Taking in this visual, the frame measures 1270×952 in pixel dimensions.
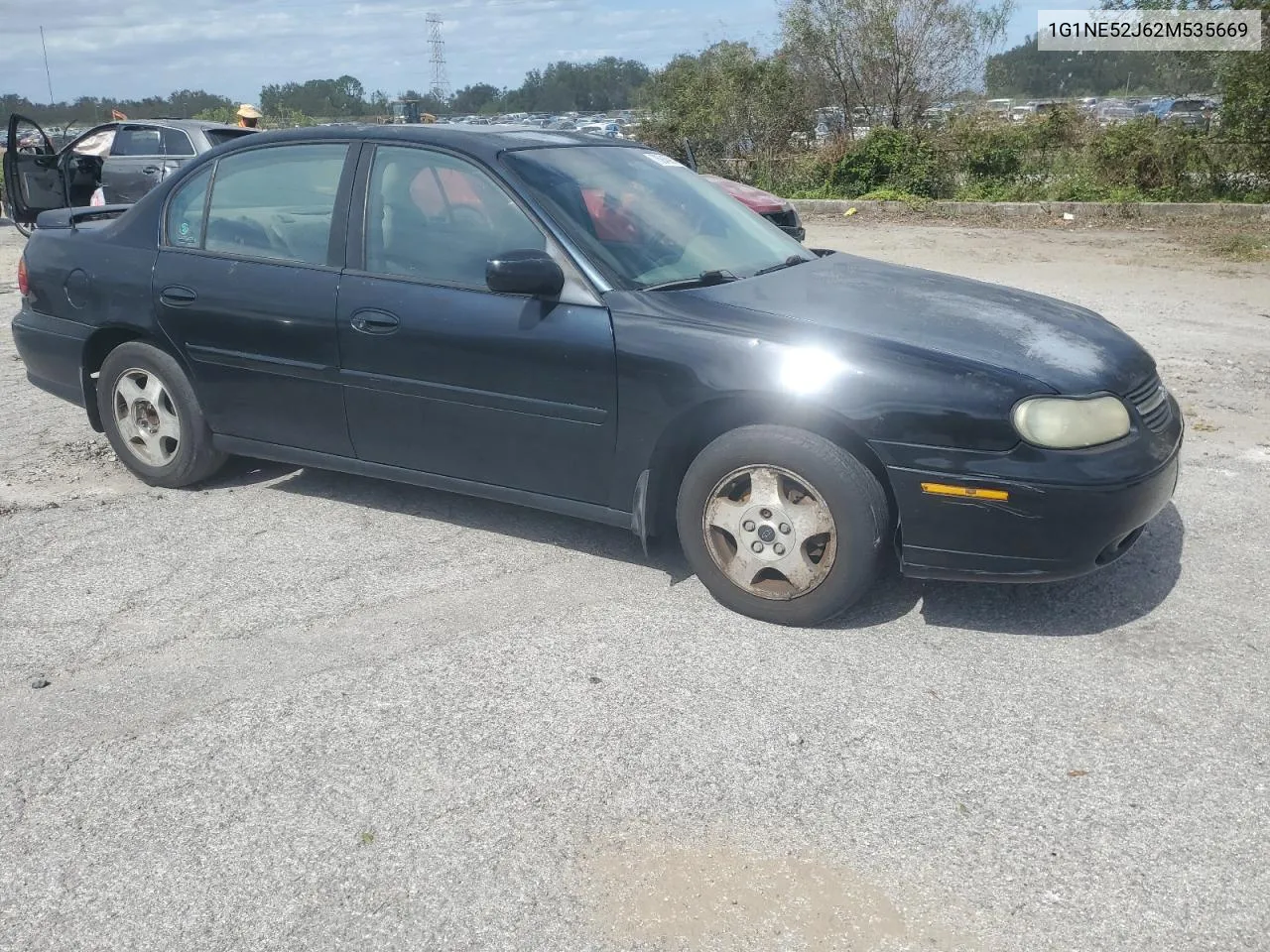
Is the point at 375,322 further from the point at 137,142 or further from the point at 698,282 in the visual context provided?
the point at 137,142

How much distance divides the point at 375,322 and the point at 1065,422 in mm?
2622

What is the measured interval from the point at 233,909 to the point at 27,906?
1.61 feet

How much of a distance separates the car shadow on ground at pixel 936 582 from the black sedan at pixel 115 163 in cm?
902

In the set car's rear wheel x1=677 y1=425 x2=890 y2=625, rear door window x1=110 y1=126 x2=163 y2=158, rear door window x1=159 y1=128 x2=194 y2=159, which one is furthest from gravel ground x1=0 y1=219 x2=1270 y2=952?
rear door window x1=110 y1=126 x2=163 y2=158

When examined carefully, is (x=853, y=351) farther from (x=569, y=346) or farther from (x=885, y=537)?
(x=569, y=346)

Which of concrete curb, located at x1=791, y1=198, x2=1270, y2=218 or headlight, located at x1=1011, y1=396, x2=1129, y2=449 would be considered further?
concrete curb, located at x1=791, y1=198, x2=1270, y2=218

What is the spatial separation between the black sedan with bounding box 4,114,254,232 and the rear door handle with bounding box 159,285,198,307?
8584mm

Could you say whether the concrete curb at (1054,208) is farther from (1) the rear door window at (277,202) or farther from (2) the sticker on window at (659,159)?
(1) the rear door window at (277,202)

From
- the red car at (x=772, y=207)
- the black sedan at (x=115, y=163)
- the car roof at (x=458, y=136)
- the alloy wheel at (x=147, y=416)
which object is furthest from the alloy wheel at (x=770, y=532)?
the black sedan at (x=115, y=163)

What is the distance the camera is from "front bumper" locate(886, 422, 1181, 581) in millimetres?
3734

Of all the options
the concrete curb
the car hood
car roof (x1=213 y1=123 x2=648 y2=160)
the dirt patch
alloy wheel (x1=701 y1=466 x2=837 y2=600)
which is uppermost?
car roof (x1=213 y1=123 x2=648 y2=160)

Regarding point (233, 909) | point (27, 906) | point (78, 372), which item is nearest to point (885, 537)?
point (233, 909)

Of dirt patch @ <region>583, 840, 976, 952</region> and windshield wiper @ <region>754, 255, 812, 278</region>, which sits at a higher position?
windshield wiper @ <region>754, 255, 812, 278</region>

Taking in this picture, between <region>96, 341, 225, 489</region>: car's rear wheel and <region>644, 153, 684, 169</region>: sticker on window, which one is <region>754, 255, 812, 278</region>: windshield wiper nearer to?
<region>644, 153, 684, 169</region>: sticker on window
